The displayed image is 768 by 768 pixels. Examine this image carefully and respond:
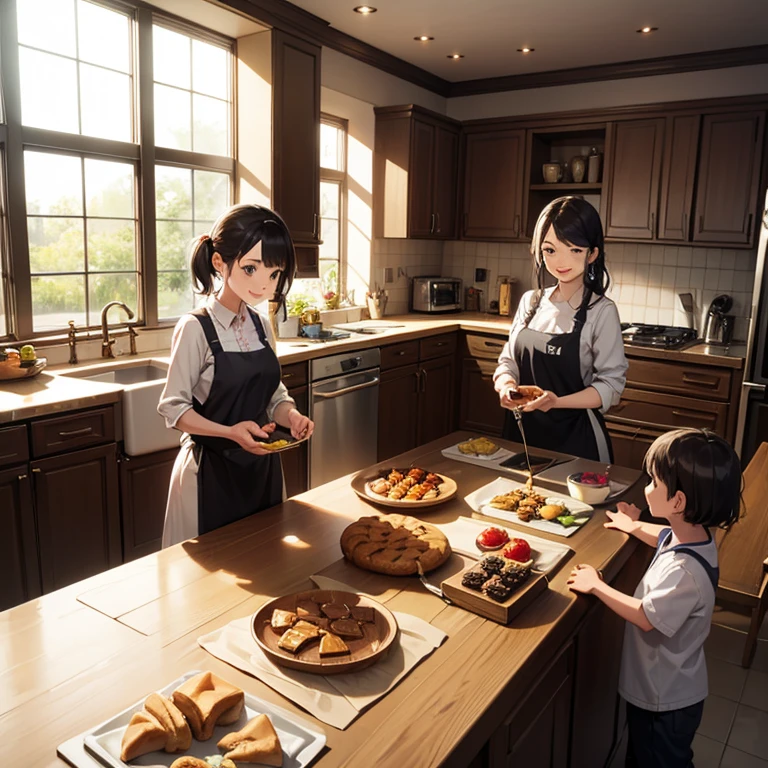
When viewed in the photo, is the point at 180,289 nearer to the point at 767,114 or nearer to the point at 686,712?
the point at 686,712

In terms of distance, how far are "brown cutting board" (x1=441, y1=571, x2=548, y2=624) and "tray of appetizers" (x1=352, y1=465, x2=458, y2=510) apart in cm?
39

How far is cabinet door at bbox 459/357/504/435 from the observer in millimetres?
5070

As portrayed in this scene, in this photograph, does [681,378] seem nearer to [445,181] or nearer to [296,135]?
[445,181]

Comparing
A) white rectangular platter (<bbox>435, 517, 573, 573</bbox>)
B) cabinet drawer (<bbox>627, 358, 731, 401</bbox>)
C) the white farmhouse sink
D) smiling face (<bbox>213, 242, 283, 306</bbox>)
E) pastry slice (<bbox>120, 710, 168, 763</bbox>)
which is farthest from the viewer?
cabinet drawer (<bbox>627, 358, 731, 401</bbox>)

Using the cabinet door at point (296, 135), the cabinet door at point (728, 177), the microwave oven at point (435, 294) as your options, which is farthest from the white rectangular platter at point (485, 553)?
the microwave oven at point (435, 294)

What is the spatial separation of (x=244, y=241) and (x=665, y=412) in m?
3.27

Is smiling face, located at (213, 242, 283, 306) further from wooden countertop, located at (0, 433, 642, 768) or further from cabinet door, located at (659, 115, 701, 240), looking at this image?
cabinet door, located at (659, 115, 701, 240)

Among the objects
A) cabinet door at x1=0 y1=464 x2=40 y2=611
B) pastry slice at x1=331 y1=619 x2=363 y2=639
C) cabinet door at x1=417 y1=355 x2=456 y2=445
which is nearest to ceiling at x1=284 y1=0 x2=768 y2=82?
cabinet door at x1=417 y1=355 x2=456 y2=445

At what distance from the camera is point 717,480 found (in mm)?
1417

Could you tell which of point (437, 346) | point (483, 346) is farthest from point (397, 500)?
point (483, 346)

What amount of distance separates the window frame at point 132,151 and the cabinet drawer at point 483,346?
1907mm

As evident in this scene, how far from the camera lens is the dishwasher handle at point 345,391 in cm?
390

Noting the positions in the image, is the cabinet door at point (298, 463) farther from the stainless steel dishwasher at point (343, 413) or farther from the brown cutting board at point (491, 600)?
the brown cutting board at point (491, 600)

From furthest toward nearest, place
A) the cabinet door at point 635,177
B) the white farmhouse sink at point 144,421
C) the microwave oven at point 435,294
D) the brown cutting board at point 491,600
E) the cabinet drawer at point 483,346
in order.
→ the microwave oven at point 435,294, the cabinet drawer at point 483,346, the cabinet door at point 635,177, the white farmhouse sink at point 144,421, the brown cutting board at point 491,600
